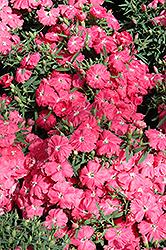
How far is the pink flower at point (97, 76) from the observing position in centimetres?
242

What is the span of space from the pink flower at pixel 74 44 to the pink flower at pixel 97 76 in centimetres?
23

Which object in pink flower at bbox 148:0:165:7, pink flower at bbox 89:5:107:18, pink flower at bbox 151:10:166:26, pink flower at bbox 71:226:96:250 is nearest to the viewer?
pink flower at bbox 71:226:96:250

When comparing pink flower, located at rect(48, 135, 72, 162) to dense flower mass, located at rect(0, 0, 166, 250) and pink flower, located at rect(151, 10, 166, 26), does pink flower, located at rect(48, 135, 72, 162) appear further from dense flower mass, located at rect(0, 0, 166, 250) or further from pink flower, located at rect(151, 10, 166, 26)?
pink flower, located at rect(151, 10, 166, 26)

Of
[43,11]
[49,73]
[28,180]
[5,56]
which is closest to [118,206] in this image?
[28,180]

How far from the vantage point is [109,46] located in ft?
8.58

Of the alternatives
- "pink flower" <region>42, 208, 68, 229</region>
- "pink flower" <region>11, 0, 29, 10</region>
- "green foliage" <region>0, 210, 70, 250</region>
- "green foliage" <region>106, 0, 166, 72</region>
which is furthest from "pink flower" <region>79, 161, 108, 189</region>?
"pink flower" <region>11, 0, 29, 10</region>

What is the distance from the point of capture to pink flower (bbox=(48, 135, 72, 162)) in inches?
81.5

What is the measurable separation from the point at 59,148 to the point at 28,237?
0.61 m

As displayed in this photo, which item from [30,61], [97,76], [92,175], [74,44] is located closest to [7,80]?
[30,61]

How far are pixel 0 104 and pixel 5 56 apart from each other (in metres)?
0.48

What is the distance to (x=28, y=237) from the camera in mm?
1868

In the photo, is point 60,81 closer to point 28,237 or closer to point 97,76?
point 97,76

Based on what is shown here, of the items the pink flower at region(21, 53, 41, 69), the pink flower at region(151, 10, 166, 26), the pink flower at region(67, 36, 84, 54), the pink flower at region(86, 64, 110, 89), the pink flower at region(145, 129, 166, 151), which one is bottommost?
the pink flower at region(145, 129, 166, 151)

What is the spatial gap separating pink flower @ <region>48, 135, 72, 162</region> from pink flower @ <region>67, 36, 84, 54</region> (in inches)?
32.6
